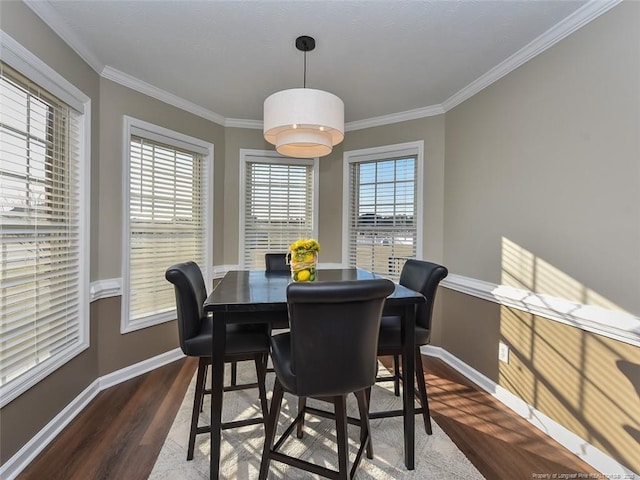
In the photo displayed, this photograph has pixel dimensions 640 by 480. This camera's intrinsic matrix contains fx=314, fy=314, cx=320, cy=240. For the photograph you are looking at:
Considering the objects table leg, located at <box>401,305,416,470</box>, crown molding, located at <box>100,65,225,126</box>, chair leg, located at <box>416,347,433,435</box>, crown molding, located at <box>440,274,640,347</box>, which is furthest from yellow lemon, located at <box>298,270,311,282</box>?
crown molding, located at <box>100,65,225,126</box>

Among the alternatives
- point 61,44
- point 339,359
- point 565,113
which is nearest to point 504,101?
point 565,113

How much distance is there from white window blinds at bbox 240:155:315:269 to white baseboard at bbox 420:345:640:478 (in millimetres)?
2323

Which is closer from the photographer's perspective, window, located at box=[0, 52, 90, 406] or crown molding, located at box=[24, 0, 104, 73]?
window, located at box=[0, 52, 90, 406]

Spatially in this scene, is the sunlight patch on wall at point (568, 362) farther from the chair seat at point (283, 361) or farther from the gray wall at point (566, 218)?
the chair seat at point (283, 361)

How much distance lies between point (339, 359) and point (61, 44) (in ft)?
8.63

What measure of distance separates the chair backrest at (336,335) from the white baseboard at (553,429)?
148 centimetres

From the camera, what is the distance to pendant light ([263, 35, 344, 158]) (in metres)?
1.90

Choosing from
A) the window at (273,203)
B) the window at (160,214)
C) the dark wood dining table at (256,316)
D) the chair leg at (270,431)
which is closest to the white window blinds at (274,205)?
the window at (273,203)

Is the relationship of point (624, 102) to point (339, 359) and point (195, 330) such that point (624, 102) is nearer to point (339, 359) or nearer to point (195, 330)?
point (339, 359)

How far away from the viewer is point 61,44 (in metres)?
2.07

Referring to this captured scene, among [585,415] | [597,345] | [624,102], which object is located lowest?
[585,415]

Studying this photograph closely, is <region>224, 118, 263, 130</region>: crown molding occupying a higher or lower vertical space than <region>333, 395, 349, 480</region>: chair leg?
higher

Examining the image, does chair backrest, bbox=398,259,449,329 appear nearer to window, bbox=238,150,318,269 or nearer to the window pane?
window, bbox=238,150,318,269

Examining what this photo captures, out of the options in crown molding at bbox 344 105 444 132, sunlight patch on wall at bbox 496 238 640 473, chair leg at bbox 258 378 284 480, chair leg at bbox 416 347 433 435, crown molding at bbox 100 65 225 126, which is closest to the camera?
chair leg at bbox 258 378 284 480
